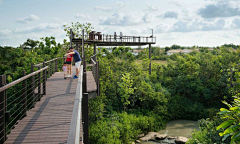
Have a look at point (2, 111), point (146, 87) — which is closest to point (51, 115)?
point (2, 111)

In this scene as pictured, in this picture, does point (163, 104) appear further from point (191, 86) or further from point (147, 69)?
point (147, 69)

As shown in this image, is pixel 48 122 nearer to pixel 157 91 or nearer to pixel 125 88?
pixel 125 88

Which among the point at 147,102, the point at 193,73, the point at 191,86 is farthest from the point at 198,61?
the point at 147,102

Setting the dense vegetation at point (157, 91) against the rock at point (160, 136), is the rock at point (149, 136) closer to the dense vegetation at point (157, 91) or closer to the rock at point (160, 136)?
the rock at point (160, 136)

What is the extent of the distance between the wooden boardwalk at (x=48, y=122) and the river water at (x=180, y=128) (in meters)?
11.9

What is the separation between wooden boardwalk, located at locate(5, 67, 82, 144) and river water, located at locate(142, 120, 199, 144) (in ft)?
39.1

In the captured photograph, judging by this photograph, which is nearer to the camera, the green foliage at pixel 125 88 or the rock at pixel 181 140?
the rock at pixel 181 140

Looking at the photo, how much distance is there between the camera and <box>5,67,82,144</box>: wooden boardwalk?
4.95m

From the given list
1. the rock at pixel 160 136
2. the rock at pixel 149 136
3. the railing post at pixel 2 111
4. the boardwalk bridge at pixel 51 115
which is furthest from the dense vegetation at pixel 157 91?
the railing post at pixel 2 111

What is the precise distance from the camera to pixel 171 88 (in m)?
27.0

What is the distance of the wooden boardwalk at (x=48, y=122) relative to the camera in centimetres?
495

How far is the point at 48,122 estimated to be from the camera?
19.3 feet

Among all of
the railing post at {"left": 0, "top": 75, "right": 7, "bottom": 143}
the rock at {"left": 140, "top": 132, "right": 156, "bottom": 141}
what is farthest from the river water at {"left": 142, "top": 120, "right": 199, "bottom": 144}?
the railing post at {"left": 0, "top": 75, "right": 7, "bottom": 143}

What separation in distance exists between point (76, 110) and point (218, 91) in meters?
25.2
